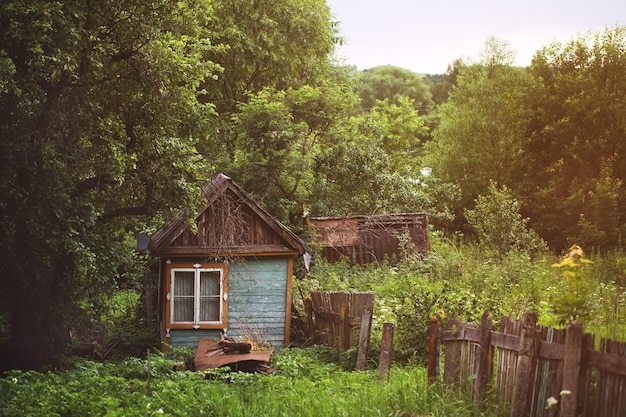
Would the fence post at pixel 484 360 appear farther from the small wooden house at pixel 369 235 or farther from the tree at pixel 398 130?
the tree at pixel 398 130

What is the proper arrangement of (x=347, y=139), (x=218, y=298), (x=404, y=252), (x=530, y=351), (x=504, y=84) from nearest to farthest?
(x=530, y=351), (x=218, y=298), (x=404, y=252), (x=347, y=139), (x=504, y=84)

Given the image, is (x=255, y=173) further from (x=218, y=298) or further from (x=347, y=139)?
(x=218, y=298)

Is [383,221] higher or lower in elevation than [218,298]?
higher

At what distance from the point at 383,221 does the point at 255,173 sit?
16.3 ft

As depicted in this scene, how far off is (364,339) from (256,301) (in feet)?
20.6

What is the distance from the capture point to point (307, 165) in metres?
26.7

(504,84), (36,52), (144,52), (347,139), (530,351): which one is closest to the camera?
(530,351)

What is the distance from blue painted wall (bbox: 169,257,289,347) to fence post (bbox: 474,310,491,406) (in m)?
10.5

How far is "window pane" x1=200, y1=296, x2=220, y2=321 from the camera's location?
19.4 m

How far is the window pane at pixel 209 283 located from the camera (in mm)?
19422

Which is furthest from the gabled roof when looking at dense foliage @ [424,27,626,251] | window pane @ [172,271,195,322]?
dense foliage @ [424,27,626,251]

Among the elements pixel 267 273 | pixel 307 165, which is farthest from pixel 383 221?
pixel 267 273

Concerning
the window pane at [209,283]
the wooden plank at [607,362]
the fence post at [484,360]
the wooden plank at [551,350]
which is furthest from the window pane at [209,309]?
the wooden plank at [607,362]

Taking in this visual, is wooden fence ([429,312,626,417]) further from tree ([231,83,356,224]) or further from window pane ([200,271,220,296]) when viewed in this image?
tree ([231,83,356,224])
